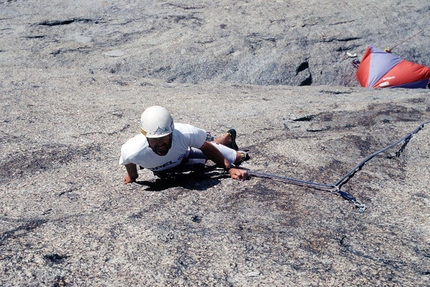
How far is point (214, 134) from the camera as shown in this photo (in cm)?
613

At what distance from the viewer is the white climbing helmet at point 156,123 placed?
413 cm

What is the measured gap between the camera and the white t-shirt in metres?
4.35

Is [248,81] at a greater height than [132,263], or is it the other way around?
[132,263]

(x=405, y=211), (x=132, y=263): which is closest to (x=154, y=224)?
(x=132, y=263)

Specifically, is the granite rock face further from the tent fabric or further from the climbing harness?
the tent fabric

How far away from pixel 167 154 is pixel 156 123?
39 centimetres

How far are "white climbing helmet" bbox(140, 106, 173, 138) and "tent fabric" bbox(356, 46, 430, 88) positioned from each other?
18.3 ft

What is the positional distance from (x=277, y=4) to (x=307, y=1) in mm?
609

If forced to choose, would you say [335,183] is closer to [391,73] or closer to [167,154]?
[167,154]

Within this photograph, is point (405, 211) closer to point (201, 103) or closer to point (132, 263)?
point (132, 263)

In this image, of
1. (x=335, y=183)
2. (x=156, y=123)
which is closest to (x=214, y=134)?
(x=335, y=183)

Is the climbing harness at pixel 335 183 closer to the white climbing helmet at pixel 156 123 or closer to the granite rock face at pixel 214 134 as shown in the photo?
the granite rock face at pixel 214 134

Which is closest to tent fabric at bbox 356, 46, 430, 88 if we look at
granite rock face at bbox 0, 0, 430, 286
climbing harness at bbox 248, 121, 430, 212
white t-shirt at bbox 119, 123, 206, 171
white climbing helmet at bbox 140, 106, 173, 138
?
granite rock face at bbox 0, 0, 430, 286

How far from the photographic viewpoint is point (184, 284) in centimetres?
320
